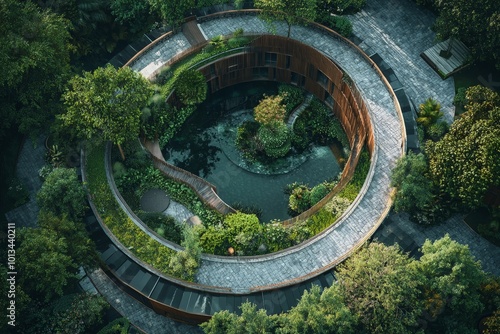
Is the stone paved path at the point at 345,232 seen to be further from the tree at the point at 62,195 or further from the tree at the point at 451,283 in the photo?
the tree at the point at 62,195

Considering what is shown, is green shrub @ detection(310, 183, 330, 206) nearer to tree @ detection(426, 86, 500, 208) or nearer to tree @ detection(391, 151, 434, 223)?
tree @ detection(391, 151, 434, 223)

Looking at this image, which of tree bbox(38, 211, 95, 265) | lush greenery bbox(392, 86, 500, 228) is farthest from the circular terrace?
lush greenery bbox(392, 86, 500, 228)

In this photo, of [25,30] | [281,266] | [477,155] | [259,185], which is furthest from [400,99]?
[25,30]

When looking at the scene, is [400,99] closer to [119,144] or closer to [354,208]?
[354,208]

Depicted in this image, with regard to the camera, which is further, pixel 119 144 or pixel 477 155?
pixel 119 144

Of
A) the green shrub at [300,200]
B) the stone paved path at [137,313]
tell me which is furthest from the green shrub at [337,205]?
the stone paved path at [137,313]

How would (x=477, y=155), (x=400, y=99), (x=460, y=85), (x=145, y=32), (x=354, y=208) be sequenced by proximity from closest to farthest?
(x=477, y=155), (x=354, y=208), (x=400, y=99), (x=460, y=85), (x=145, y=32)

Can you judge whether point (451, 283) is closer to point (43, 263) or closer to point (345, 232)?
point (345, 232)
